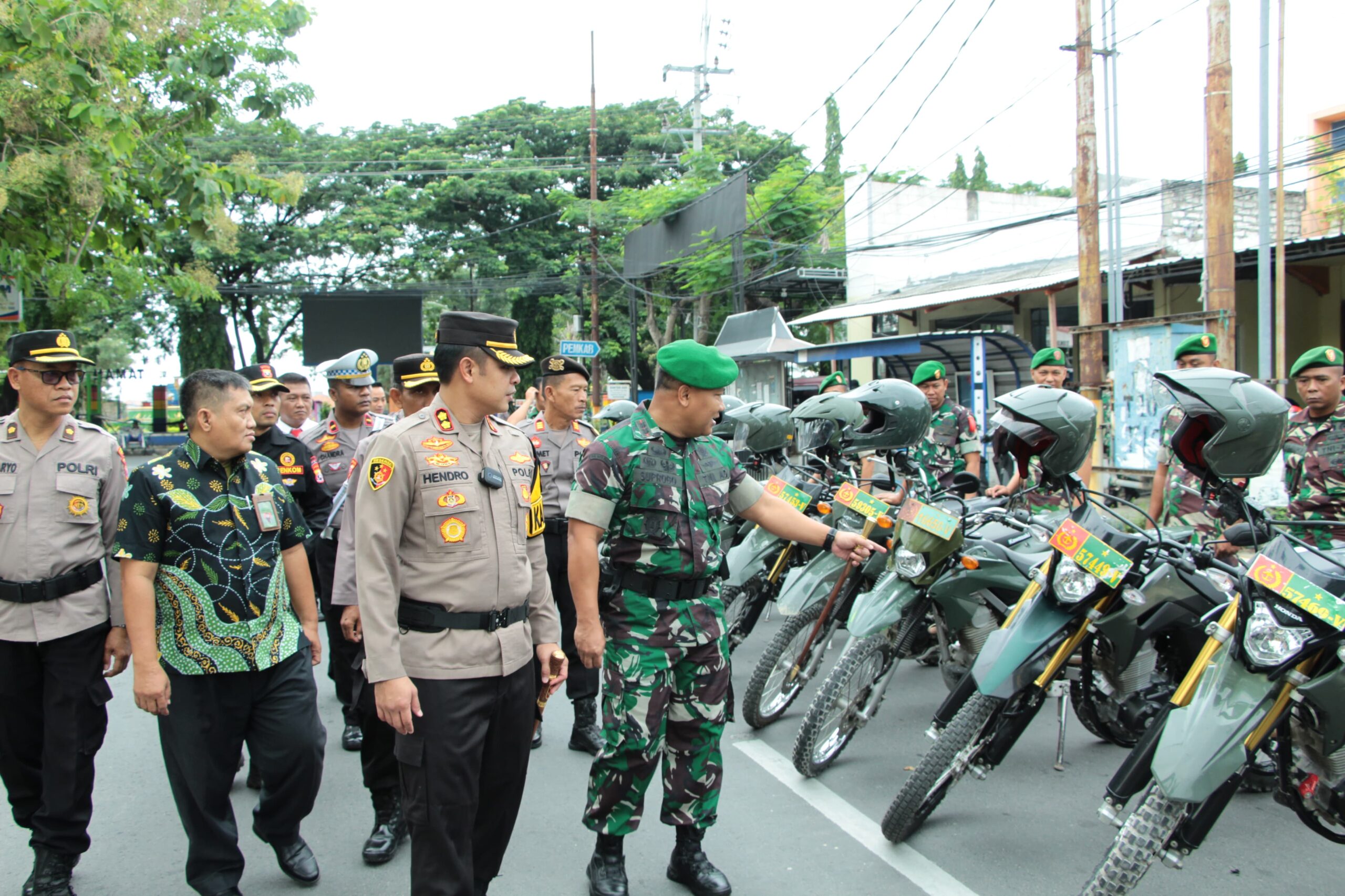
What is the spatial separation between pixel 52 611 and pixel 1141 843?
332 centimetres

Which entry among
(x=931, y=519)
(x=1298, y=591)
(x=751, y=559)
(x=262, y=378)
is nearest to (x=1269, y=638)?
(x=1298, y=591)

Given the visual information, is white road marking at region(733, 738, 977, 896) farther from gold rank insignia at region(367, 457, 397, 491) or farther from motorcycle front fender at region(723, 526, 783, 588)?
gold rank insignia at region(367, 457, 397, 491)

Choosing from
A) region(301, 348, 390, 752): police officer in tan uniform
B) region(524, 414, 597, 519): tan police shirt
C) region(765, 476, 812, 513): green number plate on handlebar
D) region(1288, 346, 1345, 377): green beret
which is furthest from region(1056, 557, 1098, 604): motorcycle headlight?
region(301, 348, 390, 752): police officer in tan uniform

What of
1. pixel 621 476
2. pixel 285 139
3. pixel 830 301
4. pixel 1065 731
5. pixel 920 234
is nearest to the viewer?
pixel 621 476

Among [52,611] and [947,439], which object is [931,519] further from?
[947,439]

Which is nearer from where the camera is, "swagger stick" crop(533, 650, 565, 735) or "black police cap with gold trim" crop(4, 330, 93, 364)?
"swagger stick" crop(533, 650, 565, 735)

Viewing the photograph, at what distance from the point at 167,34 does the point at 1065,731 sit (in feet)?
21.5

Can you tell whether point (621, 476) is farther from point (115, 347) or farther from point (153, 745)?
point (115, 347)

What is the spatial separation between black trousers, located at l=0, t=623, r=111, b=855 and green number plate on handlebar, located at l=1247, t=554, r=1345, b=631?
3.47 metres

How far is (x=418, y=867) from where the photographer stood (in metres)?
2.48

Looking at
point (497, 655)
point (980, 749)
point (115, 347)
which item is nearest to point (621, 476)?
point (497, 655)

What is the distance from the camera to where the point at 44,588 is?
315 centimetres

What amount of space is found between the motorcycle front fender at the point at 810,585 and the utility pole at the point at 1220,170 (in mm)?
6061

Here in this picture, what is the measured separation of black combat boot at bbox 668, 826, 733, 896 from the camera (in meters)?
3.10
